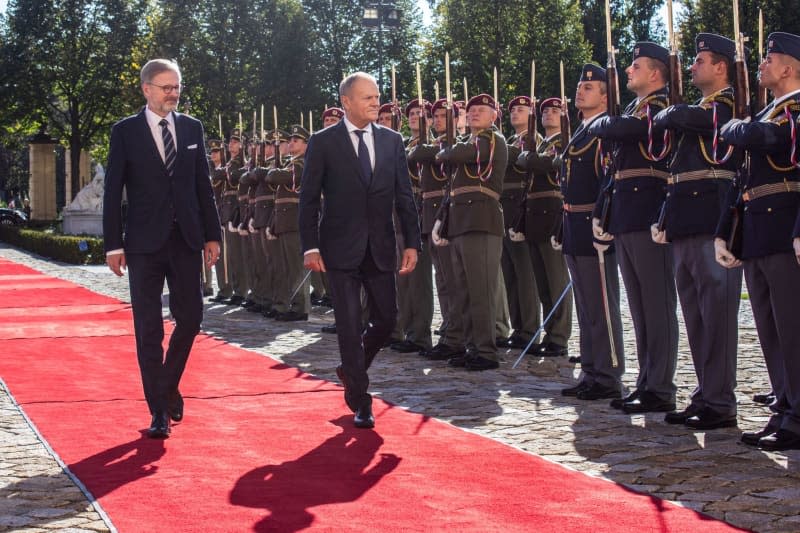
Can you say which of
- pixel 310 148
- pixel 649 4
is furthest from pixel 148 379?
pixel 649 4

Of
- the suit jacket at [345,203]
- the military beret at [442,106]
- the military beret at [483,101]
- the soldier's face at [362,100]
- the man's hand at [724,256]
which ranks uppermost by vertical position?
the military beret at [442,106]

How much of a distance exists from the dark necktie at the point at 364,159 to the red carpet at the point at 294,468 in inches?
55.3

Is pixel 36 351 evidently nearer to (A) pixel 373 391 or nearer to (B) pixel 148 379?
(A) pixel 373 391

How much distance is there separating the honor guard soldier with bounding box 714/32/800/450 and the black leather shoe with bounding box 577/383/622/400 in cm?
166

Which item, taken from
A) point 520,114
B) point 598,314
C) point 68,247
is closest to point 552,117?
point 520,114

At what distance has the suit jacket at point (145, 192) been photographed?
274 inches

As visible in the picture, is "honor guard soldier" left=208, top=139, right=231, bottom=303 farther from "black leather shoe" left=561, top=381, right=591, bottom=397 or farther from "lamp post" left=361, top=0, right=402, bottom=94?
"lamp post" left=361, top=0, right=402, bottom=94

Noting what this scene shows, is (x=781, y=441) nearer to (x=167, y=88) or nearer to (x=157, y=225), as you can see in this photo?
(x=157, y=225)

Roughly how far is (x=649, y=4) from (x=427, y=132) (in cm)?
4556

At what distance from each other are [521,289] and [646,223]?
3.83 meters

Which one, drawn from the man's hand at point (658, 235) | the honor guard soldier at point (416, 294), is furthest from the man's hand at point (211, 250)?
the honor guard soldier at point (416, 294)

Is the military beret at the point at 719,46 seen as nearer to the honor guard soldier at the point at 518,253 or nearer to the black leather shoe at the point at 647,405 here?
the black leather shoe at the point at 647,405

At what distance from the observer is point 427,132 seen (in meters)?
11.3

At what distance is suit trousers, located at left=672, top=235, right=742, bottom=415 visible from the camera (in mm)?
7145
